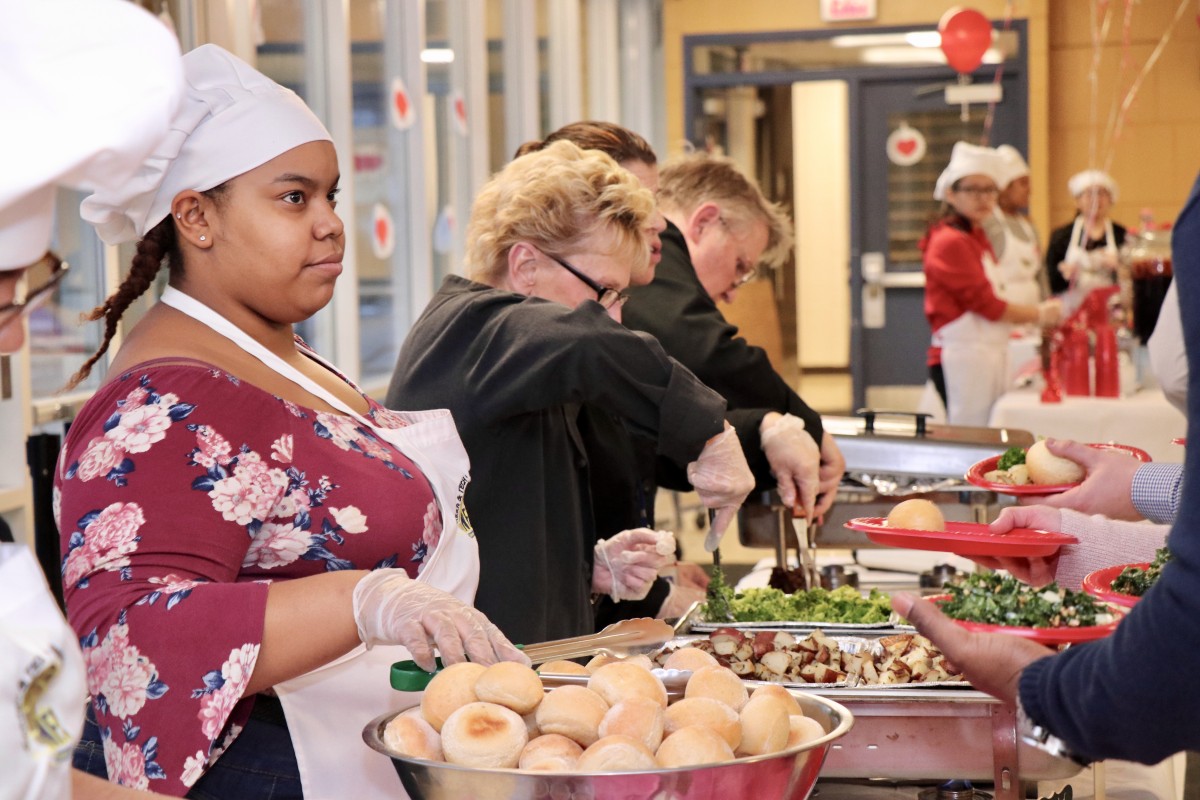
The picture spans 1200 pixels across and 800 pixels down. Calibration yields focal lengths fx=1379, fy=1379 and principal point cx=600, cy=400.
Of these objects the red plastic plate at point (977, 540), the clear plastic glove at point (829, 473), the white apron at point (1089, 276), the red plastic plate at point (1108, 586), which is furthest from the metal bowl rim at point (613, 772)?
the white apron at point (1089, 276)

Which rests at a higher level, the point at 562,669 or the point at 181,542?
the point at 181,542

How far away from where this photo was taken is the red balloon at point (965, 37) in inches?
276

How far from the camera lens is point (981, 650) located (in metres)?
1.03

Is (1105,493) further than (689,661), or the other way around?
(1105,493)

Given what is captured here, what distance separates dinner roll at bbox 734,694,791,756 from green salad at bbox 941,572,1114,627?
0.97ft

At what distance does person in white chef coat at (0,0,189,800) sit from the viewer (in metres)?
0.73

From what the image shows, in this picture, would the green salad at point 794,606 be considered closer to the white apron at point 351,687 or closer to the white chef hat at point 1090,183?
the white apron at point 351,687

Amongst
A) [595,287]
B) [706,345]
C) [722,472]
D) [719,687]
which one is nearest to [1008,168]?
[706,345]

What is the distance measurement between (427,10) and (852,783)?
374cm

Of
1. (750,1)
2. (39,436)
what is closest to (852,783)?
(39,436)

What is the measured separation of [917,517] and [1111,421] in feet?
8.68

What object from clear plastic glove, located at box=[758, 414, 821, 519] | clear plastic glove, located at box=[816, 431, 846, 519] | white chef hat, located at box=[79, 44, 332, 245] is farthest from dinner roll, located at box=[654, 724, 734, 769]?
clear plastic glove, located at box=[816, 431, 846, 519]

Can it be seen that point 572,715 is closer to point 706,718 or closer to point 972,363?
point 706,718

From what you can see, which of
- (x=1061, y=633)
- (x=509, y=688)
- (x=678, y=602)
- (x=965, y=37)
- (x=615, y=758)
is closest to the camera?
(x=615, y=758)
